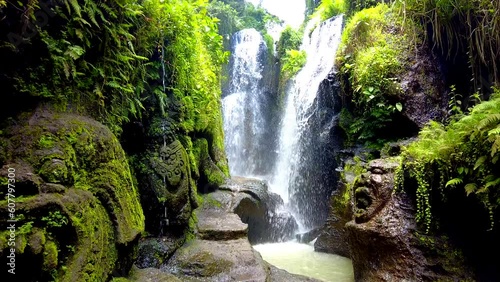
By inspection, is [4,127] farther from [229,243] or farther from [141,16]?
[229,243]

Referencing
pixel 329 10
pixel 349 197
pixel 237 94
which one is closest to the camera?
pixel 349 197

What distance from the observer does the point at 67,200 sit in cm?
234

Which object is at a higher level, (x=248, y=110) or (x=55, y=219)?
(x=248, y=110)

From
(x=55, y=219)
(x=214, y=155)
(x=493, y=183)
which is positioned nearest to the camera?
(x=55, y=219)

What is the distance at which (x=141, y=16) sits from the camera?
4375mm

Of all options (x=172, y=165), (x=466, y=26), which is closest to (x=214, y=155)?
(x=172, y=165)

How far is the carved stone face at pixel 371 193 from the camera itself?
4.23 meters

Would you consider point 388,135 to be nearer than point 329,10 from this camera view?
Yes

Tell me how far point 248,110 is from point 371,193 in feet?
32.4

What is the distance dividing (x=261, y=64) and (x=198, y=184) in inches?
375

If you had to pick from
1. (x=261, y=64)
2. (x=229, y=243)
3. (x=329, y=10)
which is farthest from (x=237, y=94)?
(x=229, y=243)

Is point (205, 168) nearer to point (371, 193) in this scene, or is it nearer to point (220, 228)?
point (220, 228)

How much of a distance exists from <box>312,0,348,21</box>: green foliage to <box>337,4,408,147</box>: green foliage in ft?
8.94

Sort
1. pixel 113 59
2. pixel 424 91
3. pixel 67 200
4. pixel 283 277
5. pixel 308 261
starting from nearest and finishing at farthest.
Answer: pixel 67 200, pixel 113 59, pixel 283 277, pixel 308 261, pixel 424 91
